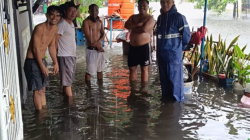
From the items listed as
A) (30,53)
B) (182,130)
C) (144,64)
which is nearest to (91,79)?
(144,64)

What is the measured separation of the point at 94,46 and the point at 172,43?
5.75 ft

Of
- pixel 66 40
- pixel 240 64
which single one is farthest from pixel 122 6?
pixel 66 40

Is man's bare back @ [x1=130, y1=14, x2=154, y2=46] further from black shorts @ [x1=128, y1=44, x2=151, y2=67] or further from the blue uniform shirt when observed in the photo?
the blue uniform shirt

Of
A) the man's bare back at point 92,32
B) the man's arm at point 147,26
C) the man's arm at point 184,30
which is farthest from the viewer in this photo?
the man's bare back at point 92,32

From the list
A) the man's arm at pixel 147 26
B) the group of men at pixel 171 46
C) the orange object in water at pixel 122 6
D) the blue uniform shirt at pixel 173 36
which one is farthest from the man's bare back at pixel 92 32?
the orange object in water at pixel 122 6

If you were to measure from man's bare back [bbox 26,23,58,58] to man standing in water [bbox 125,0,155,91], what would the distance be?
1.99m

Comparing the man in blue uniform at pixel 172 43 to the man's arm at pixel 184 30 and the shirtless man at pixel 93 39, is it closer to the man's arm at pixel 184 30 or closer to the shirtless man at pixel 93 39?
the man's arm at pixel 184 30

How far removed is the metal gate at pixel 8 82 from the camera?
7.25 ft

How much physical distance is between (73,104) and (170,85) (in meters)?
1.73

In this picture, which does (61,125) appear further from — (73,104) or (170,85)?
(170,85)

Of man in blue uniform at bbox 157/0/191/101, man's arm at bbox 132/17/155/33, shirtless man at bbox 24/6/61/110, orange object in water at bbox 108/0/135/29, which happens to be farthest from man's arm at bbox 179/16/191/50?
orange object in water at bbox 108/0/135/29

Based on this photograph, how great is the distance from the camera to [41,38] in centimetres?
412

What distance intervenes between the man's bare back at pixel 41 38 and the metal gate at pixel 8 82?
36.0 inches

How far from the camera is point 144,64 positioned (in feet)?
19.9
